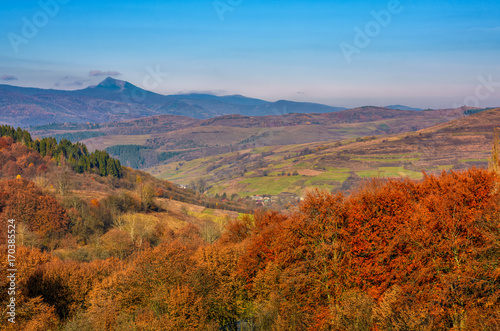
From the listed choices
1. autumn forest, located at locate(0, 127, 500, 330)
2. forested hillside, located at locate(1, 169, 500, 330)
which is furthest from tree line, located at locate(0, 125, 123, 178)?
forested hillside, located at locate(1, 169, 500, 330)

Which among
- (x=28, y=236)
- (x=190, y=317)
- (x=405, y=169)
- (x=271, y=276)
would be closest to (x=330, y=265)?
(x=271, y=276)

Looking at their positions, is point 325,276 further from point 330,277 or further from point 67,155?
point 67,155

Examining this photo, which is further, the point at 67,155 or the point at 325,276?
the point at 67,155

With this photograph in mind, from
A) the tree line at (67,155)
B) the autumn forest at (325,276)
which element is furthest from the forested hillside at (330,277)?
the tree line at (67,155)

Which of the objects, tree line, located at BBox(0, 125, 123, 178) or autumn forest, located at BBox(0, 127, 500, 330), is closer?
autumn forest, located at BBox(0, 127, 500, 330)

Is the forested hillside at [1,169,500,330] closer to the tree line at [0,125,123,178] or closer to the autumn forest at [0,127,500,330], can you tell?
the autumn forest at [0,127,500,330]

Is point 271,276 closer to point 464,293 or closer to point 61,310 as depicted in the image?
point 464,293

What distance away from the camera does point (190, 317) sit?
2319 cm

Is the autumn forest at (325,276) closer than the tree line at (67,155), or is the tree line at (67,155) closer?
the autumn forest at (325,276)

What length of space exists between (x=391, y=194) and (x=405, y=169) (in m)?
171

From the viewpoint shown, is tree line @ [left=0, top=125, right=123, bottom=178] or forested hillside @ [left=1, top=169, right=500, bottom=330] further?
tree line @ [left=0, top=125, right=123, bottom=178]

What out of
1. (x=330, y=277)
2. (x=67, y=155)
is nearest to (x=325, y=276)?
(x=330, y=277)

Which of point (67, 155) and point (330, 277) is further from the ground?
point (67, 155)

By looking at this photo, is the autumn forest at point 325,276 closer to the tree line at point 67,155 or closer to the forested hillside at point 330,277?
the forested hillside at point 330,277
